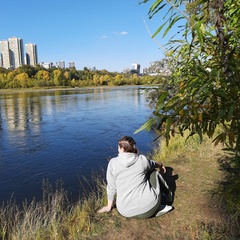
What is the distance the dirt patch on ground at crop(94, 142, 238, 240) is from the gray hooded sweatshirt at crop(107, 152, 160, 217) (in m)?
0.21

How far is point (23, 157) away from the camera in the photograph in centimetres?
950

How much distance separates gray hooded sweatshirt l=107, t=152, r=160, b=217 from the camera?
3371 millimetres

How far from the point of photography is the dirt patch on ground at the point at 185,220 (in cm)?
307

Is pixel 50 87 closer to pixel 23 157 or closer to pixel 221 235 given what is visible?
pixel 23 157

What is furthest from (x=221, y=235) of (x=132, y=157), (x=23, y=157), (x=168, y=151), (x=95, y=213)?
(x=23, y=157)

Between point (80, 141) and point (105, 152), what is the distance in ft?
7.47

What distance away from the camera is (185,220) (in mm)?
3438

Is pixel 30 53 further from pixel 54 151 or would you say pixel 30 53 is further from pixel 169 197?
pixel 169 197

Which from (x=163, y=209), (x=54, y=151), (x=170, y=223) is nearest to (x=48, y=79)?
(x=54, y=151)

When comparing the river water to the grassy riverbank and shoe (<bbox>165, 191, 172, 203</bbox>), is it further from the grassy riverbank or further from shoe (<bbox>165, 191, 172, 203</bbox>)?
shoe (<bbox>165, 191, 172, 203</bbox>)

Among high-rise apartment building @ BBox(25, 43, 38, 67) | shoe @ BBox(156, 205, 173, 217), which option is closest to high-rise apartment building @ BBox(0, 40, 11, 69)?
high-rise apartment building @ BBox(25, 43, 38, 67)

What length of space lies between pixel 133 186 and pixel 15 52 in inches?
5971

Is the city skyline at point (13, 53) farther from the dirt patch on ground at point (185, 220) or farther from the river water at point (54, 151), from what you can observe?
the dirt patch on ground at point (185, 220)

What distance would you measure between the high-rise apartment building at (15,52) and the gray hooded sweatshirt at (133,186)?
14891 cm
